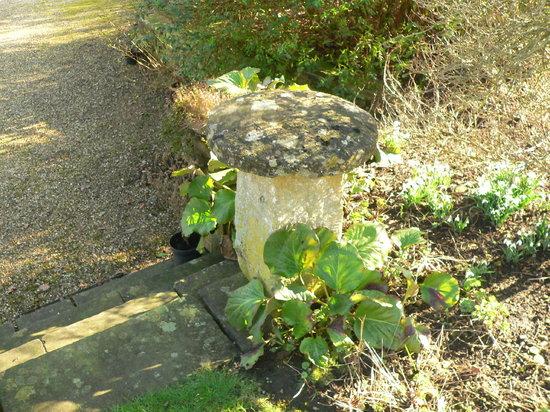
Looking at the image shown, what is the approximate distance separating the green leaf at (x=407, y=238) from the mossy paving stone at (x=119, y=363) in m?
1.16

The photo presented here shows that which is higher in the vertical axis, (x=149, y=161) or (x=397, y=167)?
(x=397, y=167)

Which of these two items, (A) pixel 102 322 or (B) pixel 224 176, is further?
(B) pixel 224 176

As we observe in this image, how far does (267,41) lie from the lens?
5531 mm

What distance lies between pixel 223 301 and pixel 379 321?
3.25ft

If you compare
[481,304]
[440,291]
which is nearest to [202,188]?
[440,291]

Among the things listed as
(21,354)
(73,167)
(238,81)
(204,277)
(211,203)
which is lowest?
(73,167)

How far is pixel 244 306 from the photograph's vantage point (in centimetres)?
286

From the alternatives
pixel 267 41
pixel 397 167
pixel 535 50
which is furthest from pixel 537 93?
pixel 267 41

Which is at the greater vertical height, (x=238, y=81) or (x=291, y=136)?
(x=291, y=136)

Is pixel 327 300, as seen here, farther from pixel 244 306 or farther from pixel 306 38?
pixel 306 38

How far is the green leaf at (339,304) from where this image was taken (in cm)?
273

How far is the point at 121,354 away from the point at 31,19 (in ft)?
38.2

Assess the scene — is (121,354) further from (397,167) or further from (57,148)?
(57,148)

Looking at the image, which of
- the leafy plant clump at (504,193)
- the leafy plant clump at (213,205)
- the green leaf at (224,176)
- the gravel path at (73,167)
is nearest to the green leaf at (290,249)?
the leafy plant clump at (213,205)
